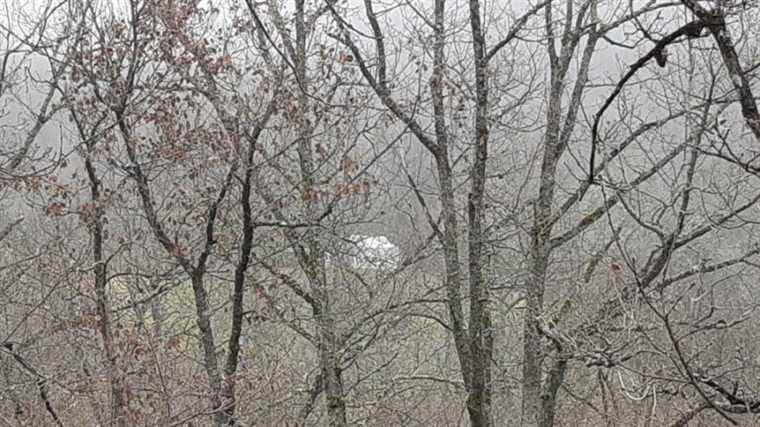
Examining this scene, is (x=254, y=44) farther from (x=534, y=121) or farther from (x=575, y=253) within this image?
(x=575, y=253)

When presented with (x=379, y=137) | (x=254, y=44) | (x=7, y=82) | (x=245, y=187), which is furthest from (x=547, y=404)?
(x=7, y=82)

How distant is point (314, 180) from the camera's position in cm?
838

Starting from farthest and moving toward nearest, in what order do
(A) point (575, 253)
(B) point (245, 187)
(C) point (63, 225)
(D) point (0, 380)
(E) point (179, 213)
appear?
(C) point (63, 225)
(A) point (575, 253)
(D) point (0, 380)
(E) point (179, 213)
(B) point (245, 187)

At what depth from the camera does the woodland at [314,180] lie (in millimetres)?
7633

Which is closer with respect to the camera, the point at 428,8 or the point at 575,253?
the point at 428,8

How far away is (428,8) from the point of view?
28.9 feet

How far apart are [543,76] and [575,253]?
2418 mm

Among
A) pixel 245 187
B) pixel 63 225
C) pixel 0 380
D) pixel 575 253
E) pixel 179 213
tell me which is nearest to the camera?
pixel 245 187

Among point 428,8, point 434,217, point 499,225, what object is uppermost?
point 428,8

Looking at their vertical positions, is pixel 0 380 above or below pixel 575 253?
below

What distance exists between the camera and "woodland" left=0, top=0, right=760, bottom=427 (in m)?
7.63

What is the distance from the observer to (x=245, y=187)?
7820mm

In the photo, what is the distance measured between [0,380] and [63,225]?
2.72 meters

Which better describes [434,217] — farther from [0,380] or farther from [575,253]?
[0,380]
